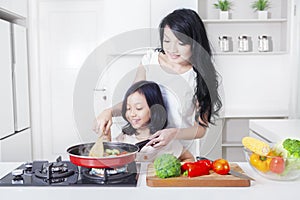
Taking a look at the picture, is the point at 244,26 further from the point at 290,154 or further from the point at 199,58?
the point at 290,154

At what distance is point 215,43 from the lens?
140 inches

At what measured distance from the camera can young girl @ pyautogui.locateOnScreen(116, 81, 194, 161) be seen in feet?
4.88

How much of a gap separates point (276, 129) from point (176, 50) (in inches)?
45.2

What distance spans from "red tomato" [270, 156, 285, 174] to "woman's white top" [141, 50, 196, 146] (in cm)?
40

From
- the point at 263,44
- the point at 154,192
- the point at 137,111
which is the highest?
the point at 263,44

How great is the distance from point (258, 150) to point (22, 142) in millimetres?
2488

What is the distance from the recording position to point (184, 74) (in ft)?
5.11

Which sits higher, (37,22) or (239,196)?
(37,22)

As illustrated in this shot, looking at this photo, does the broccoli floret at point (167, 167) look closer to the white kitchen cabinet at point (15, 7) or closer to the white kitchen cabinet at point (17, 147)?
the white kitchen cabinet at point (17, 147)

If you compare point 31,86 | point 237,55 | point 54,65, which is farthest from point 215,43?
point 31,86

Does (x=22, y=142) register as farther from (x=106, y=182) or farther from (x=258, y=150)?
(x=258, y=150)

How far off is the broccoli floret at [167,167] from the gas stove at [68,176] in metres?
0.09

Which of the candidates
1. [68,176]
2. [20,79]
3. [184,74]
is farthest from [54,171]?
[20,79]

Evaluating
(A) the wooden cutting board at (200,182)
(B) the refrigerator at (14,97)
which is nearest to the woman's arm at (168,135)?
(A) the wooden cutting board at (200,182)
